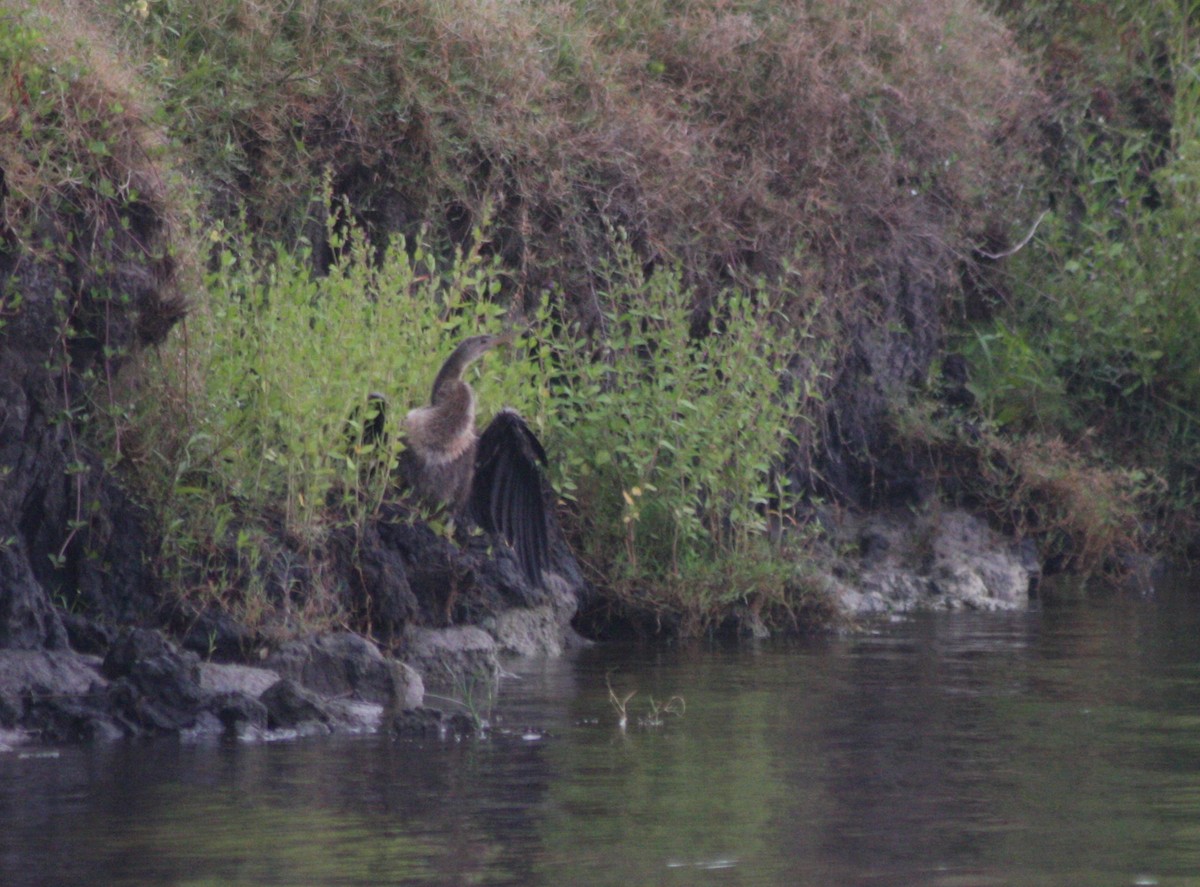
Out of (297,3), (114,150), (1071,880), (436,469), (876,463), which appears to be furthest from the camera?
(876,463)

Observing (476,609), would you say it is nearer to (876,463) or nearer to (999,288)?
(876,463)

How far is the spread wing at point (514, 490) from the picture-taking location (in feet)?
30.8

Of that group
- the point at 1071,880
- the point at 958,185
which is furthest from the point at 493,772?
the point at 958,185

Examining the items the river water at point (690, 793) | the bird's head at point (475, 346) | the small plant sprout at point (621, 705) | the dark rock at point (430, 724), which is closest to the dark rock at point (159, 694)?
the river water at point (690, 793)

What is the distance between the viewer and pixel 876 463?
41.5ft

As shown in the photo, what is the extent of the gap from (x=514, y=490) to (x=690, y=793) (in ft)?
12.7

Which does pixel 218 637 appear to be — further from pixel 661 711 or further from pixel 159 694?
pixel 661 711

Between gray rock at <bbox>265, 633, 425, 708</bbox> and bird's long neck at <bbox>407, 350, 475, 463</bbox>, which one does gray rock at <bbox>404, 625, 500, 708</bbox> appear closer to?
gray rock at <bbox>265, 633, 425, 708</bbox>

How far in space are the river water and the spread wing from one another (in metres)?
1.26

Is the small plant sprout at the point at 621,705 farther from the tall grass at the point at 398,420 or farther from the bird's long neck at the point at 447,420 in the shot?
the bird's long neck at the point at 447,420

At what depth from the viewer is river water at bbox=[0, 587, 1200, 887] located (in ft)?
16.2

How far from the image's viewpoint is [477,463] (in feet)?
30.7

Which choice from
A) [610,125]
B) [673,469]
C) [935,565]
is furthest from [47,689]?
[935,565]

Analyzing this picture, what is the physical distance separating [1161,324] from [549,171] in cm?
538
